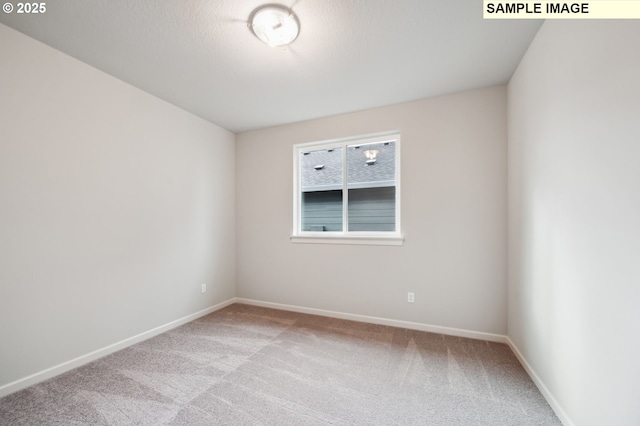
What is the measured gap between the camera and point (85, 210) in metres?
2.16

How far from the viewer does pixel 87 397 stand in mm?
1712

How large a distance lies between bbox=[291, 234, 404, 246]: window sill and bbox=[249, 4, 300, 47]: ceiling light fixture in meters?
2.20

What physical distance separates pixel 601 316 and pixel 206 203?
12.5ft

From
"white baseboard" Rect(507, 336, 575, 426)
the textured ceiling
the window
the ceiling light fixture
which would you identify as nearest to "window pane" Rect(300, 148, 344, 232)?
the window

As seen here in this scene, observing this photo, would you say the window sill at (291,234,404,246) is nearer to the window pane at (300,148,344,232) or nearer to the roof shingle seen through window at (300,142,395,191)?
the window pane at (300,148,344,232)

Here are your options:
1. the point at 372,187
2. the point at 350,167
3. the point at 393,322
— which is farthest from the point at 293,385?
the point at 350,167

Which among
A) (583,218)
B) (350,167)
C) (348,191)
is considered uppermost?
(350,167)

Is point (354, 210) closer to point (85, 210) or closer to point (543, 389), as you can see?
point (543, 389)

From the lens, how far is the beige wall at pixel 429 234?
8.29 ft

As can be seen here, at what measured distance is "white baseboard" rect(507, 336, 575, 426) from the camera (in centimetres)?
146

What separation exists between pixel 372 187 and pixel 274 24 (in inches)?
81.3

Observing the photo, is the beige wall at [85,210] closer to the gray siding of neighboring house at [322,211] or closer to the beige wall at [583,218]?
the gray siding of neighboring house at [322,211]

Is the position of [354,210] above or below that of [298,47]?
below

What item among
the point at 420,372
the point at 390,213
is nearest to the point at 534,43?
the point at 390,213
